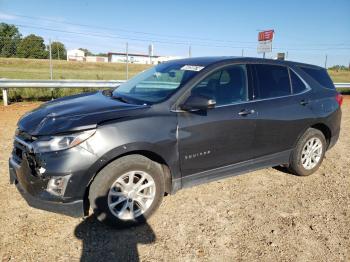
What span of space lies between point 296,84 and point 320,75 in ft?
2.29

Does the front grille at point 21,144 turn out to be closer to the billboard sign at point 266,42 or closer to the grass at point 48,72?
the grass at point 48,72

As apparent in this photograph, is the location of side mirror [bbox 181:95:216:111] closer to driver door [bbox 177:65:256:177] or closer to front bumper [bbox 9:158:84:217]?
driver door [bbox 177:65:256:177]

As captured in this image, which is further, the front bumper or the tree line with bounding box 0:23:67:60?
the tree line with bounding box 0:23:67:60

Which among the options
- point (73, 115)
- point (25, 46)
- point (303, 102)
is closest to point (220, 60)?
point (303, 102)

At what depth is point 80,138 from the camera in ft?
10.0

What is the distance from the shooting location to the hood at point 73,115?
3.15 m

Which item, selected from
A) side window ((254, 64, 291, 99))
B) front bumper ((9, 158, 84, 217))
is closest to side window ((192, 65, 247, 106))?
side window ((254, 64, 291, 99))

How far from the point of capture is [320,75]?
204 inches

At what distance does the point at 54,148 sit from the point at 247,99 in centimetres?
237

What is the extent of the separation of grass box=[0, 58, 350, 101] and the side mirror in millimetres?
9177

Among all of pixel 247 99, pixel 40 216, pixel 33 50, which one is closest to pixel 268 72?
pixel 247 99

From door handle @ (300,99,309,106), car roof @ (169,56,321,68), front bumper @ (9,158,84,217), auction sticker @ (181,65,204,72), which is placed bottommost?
front bumper @ (9,158,84,217)

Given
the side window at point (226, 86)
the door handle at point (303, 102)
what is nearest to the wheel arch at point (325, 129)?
the door handle at point (303, 102)

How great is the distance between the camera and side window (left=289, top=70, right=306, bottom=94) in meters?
4.72
